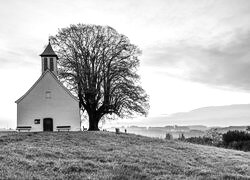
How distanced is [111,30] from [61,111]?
16.5 metres

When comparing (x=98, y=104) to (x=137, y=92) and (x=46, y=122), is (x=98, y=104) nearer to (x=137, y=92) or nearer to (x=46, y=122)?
(x=137, y=92)

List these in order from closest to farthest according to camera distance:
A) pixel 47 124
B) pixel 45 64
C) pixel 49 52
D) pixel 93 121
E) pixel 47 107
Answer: pixel 47 124 → pixel 47 107 → pixel 45 64 → pixel 49 52 → pixel 93 121

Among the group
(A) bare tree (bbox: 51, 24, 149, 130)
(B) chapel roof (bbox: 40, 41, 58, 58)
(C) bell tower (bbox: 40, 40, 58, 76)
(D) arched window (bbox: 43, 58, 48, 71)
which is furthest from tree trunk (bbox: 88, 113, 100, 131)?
(B) chapel roof (bbox: 40, 41, 58, 58)

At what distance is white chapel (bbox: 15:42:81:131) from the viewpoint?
148 feet

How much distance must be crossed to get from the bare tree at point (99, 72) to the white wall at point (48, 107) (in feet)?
16.6

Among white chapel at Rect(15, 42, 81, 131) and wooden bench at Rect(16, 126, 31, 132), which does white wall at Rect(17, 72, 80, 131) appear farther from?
wooden bench at Rect(16, 126, 31, 132)

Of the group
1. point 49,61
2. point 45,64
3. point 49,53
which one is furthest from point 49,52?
point 45,64

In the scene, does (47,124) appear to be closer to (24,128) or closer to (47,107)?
(47,107)

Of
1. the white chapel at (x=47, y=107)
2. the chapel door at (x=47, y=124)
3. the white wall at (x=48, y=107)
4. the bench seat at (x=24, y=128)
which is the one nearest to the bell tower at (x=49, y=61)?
the white chapel at (x=47, y=107)

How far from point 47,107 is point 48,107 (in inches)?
5.2

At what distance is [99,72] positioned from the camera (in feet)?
172

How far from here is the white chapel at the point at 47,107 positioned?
45031mm

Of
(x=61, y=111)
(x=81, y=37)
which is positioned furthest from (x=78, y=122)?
(x=81, y=37)

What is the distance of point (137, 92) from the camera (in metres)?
51.8
